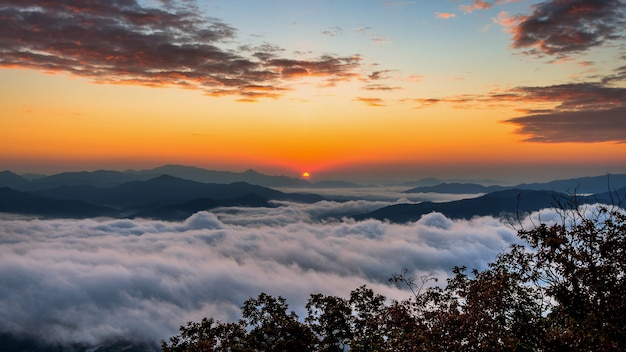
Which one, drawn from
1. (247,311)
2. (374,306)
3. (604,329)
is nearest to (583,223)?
(604,329)

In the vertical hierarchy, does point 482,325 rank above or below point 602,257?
below

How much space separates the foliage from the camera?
661 inches

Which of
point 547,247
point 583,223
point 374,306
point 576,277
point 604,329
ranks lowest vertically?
point 374,306

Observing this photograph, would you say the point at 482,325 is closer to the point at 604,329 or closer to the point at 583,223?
the point at 604,329

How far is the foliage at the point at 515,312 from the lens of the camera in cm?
1678

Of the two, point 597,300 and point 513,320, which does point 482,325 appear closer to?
point 513,320

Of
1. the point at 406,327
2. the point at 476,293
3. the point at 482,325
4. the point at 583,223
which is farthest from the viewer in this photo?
the point at 406,327

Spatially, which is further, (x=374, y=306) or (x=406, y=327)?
(x=374, y=306)

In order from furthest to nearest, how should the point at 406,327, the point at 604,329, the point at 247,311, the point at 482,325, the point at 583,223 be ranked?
the point at 247,311, the point at 406,327, the point at 482,325, the point at 583,223, the point at 604,329

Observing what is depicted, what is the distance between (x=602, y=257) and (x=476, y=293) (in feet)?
23.0

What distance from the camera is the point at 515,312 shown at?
20688mm

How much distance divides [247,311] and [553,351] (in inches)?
829

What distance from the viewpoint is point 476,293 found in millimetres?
22031

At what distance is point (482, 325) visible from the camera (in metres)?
A: 19.6
